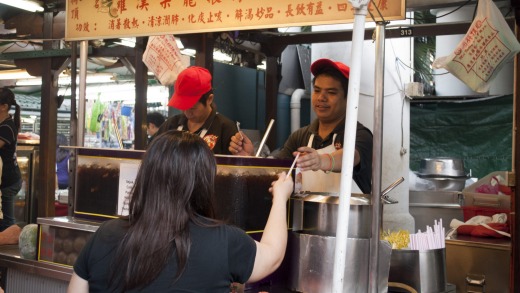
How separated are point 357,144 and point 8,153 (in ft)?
13.9

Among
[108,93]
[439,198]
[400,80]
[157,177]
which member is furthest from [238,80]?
[157,177]

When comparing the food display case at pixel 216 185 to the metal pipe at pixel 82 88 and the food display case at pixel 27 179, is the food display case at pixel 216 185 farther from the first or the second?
the food display case at pixel 27 179

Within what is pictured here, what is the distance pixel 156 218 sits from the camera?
69.9 inches

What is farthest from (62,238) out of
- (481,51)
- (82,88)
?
(481,51)

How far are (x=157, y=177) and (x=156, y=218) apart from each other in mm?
121

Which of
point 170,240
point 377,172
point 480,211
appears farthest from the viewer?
point 480,211

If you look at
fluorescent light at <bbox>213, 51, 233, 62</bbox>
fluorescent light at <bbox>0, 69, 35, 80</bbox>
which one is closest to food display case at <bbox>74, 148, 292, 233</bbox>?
fluorescent light at <bbox>213, 51, 233, 62</bbox>

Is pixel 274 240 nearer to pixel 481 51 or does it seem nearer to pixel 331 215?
pixel 331 215

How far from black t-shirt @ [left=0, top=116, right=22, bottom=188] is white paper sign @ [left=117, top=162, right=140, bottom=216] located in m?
3.17

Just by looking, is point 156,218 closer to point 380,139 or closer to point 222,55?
point 380,139

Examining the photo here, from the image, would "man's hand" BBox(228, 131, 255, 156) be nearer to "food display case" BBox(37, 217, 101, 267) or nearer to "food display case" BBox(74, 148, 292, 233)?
"food display case" BBox(74, 148, 292, 233)

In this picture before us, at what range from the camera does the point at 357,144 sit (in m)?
3.10

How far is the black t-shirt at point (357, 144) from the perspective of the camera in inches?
123

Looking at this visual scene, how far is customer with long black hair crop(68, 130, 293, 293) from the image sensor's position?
5.75ft
